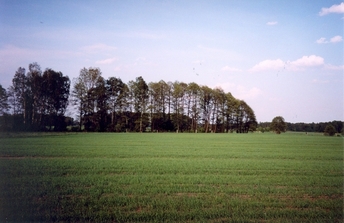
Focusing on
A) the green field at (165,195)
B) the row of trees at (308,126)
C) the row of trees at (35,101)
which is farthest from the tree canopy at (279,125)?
the green field at (165,195)

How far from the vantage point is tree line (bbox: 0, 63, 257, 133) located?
58250 millimetres

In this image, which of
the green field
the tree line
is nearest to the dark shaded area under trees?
the tree line

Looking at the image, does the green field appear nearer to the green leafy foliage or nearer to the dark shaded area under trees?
the dark shaded area under trees

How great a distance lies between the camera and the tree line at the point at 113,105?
191ft

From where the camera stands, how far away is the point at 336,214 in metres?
8.80

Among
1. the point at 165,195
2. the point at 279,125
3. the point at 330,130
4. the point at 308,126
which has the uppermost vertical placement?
the point at 279,125

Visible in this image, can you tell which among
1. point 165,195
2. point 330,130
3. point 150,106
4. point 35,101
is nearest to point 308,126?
point 330,130

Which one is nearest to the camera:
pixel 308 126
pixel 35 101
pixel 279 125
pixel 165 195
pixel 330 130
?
pixel 165 195

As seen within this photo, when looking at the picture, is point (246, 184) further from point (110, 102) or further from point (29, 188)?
point (110, 102)

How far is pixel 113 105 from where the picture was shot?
86062 mm

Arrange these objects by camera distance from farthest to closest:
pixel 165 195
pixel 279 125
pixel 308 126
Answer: pixel 279 125 → pixel 308 126 → pixel 165 195

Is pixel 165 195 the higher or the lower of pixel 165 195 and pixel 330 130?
the lower

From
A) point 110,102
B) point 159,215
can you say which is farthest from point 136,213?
point 110,102

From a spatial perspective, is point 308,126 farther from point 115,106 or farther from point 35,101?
point 35,101
